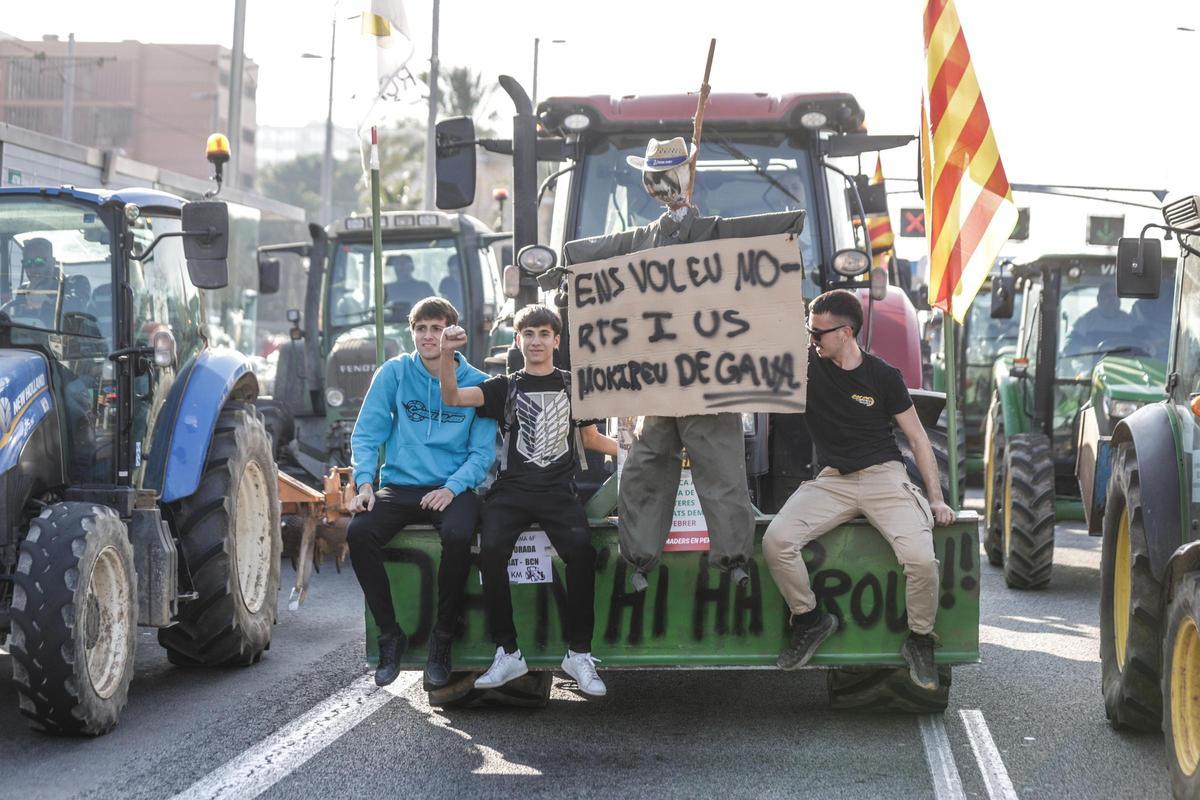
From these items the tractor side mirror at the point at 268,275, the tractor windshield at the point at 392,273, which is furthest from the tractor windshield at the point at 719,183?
the tractor windshield at the point at 392,273

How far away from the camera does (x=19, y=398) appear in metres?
7.33

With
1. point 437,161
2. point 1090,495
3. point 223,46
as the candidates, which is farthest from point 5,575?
point 223,46

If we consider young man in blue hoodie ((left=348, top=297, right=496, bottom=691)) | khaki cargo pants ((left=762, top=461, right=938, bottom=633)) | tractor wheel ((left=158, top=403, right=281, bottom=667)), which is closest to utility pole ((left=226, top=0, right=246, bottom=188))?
tractor wheel ((left=158, top=403, right=281, bottom=667))

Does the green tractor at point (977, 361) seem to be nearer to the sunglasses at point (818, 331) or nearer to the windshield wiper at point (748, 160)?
the windshield wiper at point (748, 160)

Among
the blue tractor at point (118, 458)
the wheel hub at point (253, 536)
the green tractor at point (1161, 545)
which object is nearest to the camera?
the green tractor at point (1161, 545)

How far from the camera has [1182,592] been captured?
19.4ft

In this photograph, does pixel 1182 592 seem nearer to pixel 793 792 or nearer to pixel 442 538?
pixel 793 792

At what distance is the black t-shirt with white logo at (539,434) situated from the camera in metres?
7.39

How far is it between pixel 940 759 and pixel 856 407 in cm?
150

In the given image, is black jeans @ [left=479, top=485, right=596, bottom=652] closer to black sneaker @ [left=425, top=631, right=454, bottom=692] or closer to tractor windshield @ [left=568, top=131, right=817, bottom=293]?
black sneaker @ [left=425, top=631, right=454, bottom=692]

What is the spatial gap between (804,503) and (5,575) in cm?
330

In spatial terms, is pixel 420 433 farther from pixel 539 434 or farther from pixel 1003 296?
pixel 1003 296

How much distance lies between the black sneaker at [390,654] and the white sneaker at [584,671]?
2.31 feet

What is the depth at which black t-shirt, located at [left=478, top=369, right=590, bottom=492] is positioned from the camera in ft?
24.2
